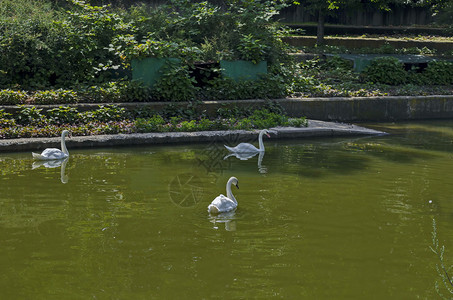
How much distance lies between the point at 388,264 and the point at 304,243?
38.2 inches

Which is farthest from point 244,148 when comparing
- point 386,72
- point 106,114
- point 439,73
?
point 439,73

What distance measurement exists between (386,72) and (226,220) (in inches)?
546

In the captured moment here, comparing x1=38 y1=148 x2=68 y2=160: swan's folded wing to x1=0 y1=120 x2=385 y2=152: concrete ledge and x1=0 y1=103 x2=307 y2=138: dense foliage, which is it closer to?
x1=0 y1=120 x2=385 y2=152: concrete ledge

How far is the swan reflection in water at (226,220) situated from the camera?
24.7 feet

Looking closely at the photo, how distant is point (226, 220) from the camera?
7770mm

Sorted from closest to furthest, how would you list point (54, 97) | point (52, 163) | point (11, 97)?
point (52, 163), point (11, 97), point (54, 97)

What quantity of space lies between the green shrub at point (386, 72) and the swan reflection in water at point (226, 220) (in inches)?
523

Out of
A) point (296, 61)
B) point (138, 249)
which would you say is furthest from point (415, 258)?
point (296, 61)

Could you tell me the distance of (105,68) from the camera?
15477 millimetres

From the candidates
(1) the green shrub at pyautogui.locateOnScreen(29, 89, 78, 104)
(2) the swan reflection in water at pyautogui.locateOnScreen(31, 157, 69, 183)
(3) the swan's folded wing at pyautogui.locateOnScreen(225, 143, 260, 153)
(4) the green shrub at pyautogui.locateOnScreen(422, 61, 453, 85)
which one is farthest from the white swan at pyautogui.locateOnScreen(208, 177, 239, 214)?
(4) the green shrub at pyautogui.locateOnScreen(422, 61, 453, 85)

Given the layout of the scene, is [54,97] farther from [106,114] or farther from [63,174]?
[63,174]

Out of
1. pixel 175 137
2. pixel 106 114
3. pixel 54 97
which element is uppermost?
pixel 54 97

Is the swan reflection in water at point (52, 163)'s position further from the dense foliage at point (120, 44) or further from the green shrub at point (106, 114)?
the dense foliage at point (120, 44)

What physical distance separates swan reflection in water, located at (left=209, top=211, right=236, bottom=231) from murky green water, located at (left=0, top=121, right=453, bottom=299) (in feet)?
0.12
